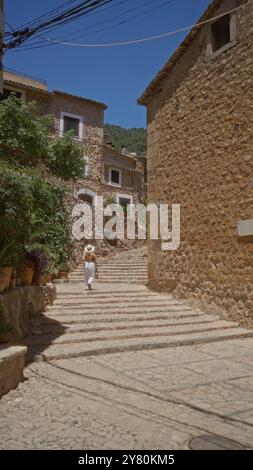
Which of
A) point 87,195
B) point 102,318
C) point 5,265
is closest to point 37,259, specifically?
point 102,318

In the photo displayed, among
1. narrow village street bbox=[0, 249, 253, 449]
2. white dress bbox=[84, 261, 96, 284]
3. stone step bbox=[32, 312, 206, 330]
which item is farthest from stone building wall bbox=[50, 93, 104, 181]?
stone step bbox=[32, 312, 206, 330]

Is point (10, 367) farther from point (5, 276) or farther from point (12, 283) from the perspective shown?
point (12, 283)

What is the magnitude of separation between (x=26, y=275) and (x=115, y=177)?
2276 cm

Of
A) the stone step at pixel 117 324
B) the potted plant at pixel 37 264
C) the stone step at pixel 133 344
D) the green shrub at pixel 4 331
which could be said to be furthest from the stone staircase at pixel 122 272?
the green shrub at pixel 4 331

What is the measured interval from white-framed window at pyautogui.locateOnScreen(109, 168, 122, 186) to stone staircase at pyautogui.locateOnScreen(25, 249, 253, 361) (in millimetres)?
18663

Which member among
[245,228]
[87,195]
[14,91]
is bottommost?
[245,228]

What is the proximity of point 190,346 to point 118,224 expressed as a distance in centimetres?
1665

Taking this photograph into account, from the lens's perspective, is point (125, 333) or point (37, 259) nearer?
point (125, 333)

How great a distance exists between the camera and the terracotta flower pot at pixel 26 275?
797 cm

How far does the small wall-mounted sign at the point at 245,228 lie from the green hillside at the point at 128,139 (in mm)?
25460

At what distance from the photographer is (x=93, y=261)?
11984mm

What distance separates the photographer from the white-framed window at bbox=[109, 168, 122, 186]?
29.9 metres

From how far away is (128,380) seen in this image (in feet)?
17.6

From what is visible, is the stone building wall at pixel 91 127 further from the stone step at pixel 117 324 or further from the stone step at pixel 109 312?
the stone step at pixel 117 324
